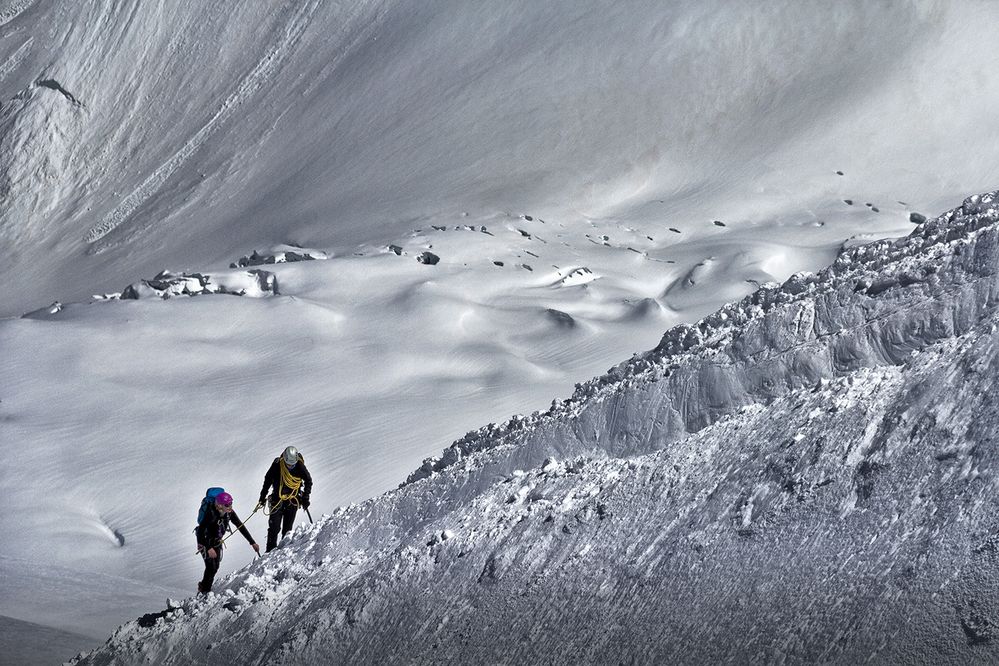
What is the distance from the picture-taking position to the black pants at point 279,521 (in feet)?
41.4

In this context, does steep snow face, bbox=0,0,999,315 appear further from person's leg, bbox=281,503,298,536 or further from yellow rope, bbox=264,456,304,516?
yellow rope, bbox=264,456,304,516

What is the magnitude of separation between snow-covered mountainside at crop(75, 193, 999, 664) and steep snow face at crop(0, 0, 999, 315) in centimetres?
2421

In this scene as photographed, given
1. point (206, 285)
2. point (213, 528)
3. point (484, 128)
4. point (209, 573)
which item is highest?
point (484, 128)

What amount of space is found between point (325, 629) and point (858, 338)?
4.77 meters

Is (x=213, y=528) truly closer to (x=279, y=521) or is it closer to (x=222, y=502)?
(x=222, y=502)

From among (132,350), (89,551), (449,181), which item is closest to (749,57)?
(449,181)

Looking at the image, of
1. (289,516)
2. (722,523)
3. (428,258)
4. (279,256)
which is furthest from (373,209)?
(722,523)

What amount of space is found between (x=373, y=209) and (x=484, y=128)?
5.74m

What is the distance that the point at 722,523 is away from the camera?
9836 millimetres

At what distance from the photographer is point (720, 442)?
Result: 427 inches

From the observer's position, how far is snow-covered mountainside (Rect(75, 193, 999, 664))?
344 inches

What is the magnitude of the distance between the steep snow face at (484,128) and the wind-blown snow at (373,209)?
0.12 m

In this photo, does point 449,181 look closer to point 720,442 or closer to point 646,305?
point 646,305

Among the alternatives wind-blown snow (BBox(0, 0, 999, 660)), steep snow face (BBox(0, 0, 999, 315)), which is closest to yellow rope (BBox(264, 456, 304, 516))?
wind-blown snow (BBox(0, 0, 999, 660))
